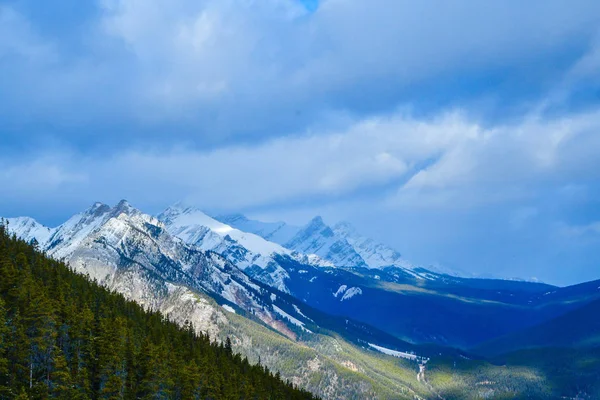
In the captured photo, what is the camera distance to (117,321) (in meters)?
133

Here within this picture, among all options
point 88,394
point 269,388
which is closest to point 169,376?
point 88,394

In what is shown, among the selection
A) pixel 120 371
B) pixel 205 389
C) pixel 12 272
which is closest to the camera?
pixel 120 371

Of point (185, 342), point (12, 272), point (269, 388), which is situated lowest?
point (269, 388)

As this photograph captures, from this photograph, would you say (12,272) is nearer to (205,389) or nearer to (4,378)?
(4,378)

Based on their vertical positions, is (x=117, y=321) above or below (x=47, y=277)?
below

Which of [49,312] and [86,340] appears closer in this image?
[49,312]

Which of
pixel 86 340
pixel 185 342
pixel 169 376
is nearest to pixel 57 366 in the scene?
pixel 86 340

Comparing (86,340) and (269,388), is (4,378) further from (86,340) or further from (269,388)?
(269,388)

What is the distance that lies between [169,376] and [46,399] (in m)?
40.7

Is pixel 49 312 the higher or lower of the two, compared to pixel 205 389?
higher

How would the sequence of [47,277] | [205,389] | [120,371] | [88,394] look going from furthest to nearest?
[47,277], [205,389], [120,371], [88,394]

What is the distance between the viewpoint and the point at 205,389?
433ft

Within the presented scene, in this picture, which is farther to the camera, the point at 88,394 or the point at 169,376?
the point at 169,376

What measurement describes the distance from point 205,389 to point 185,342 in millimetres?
54815
